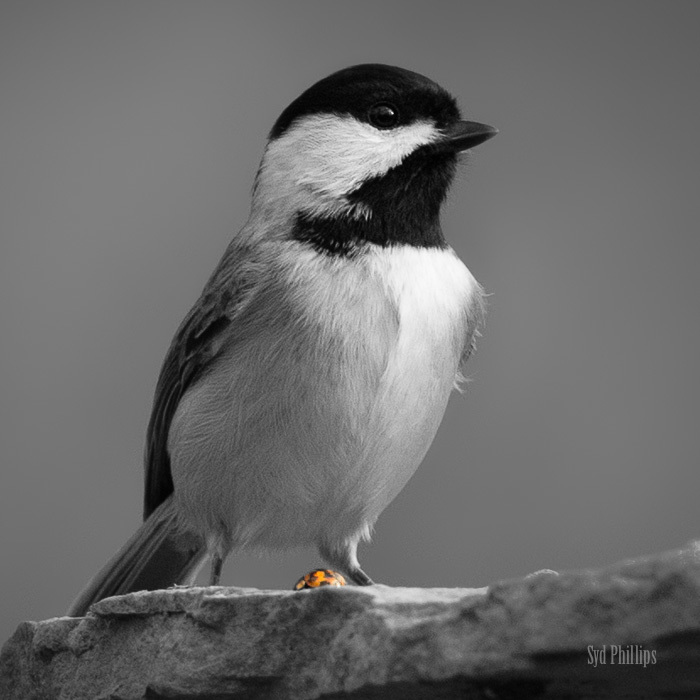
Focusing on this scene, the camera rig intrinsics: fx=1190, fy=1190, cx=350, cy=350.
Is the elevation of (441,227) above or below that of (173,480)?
above

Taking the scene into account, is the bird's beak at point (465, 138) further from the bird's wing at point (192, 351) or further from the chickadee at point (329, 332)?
the bird's wing at point (192, 351)

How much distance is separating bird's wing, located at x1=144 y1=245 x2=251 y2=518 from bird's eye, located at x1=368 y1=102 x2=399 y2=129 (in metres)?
0.34

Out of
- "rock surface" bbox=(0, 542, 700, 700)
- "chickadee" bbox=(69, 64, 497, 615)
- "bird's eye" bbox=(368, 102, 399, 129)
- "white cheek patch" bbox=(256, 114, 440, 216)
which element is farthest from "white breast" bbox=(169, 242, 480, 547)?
"rock surface" bbox=(0, 542, 700, 700)

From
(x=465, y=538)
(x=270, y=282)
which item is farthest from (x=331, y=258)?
(x=465, y=538)

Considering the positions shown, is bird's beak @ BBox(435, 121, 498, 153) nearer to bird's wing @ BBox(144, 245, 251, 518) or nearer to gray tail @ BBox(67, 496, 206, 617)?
bird's wing @ BBox(144, 245, 251, 518)

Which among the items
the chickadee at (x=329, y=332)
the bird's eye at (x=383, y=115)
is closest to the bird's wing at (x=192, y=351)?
the chickadee at (x=329, y=332)

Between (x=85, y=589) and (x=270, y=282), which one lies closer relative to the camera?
(x=270, y=282)

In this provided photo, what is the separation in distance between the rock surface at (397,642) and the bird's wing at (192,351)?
68cm

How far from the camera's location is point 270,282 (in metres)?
2.12

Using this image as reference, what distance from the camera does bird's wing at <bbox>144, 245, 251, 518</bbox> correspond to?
86.5 inches

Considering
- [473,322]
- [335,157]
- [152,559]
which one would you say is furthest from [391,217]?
[152,559]

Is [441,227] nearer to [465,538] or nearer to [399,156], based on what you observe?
[399,156]

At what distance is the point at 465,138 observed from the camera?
2168 millimetres

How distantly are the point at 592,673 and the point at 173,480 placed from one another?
1326 mm
